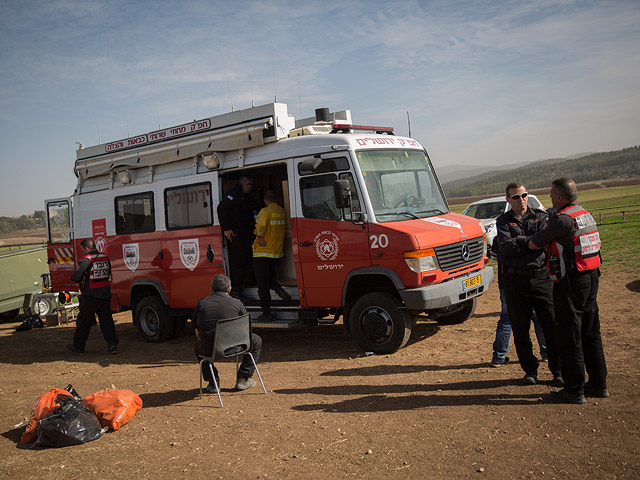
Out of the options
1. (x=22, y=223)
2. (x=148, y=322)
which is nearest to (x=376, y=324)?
(x=148, y=322)

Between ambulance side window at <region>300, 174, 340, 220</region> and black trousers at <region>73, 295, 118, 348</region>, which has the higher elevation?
ambulance side window at <region>300, 174, 340, 220</region>

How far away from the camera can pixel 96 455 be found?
5.09 m

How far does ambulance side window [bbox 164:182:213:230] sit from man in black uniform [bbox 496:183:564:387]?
490cm

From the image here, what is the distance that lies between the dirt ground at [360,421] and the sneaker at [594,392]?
8 cm

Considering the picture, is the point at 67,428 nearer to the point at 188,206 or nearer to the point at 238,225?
the point at 238,225

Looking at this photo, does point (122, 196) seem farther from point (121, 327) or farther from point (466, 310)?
point (466, 310)

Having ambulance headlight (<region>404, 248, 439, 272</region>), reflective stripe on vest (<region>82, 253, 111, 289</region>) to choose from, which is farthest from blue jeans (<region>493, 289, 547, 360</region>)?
reflective stripe on vest (<region>82, 253, 111, 289</region>)

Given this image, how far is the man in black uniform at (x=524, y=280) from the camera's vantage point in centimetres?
569

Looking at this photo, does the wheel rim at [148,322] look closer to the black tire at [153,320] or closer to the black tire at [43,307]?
the black tire at [153,320]

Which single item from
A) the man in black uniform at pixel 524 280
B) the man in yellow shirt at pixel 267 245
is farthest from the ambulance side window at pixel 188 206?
the man in black uniform at pixel 524 280

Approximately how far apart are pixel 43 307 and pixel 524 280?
12.7m

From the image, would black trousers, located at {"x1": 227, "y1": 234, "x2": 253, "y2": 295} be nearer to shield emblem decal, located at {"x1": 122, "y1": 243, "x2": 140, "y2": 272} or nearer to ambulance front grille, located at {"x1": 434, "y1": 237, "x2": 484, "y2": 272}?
shield emblem decal, located at {"x1": 122, "y1": 243, "x2": 140, "y2": 272}

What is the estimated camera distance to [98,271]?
31.1 feet

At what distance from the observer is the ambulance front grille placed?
24.1 ft
